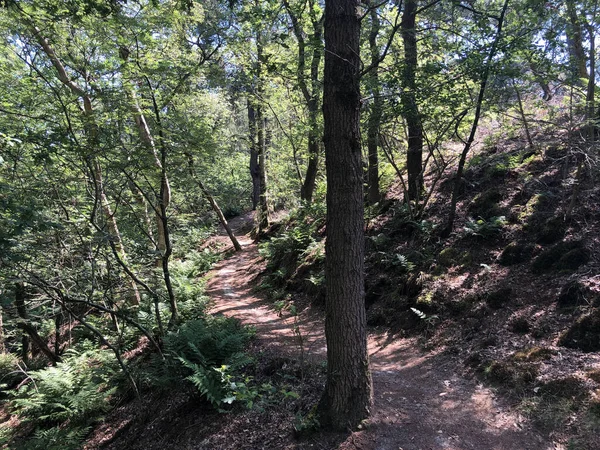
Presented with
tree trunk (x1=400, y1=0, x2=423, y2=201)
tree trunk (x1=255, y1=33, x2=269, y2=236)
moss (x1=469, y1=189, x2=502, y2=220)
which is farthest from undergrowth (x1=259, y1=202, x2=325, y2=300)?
tree trunk (x1=255, y1=33, x2=269, y2=236)

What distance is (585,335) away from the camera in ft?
14.7

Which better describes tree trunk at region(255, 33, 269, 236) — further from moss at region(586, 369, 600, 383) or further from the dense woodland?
moss at region(586, 369, 600, 383)

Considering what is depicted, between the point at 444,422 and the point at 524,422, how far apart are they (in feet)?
2.66

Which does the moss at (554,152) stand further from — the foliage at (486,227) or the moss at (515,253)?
the moss at (515,253)

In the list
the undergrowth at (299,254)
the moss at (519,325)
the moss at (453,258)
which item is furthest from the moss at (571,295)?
the undergrowth at (299,254)

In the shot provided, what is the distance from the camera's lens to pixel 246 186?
30.6 meters

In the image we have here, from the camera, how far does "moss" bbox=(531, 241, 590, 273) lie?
555 cm

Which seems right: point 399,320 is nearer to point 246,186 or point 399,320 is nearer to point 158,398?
point 158,398

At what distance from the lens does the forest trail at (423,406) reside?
12.2 ft

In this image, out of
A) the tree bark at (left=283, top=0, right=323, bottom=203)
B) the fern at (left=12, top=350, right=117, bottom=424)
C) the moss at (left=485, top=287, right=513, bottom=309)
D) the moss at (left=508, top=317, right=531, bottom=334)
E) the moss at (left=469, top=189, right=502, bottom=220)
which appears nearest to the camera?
the moss at (left=508, top=317, right=531, bottom=334)

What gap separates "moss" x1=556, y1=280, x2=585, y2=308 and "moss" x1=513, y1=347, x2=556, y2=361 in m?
0.91

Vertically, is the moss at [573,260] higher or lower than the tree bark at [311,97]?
lower

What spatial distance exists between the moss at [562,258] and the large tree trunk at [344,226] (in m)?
3.89

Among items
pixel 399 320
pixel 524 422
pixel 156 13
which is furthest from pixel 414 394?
pixel 156 13
